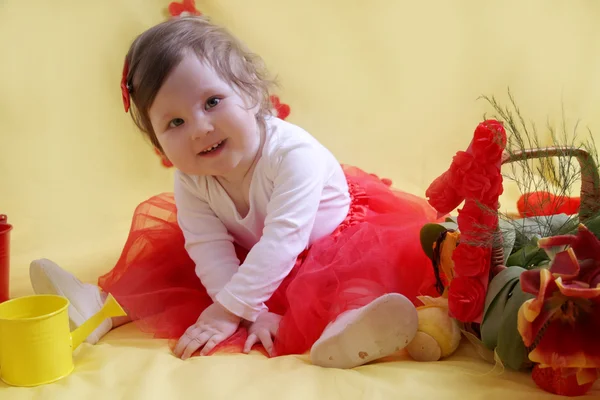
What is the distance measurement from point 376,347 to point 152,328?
40 centimetres

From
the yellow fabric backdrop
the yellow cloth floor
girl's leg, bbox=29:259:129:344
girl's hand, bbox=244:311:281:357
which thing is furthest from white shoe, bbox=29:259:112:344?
the yellow fabric backdrop

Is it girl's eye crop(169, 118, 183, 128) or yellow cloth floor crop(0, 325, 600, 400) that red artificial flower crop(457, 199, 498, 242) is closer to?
yellow cloth floor crop(0, 325, 600, 400)

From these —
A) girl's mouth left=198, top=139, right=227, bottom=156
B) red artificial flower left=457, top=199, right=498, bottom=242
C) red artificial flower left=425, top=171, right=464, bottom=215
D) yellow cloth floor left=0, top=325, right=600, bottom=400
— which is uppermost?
girl's mouth left=198, top=139, right=227, bottom=156

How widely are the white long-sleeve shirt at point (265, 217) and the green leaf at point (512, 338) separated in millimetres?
377

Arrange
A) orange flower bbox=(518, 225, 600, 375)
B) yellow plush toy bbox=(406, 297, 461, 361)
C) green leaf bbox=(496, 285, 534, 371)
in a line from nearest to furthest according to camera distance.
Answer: orange flower bbox=(518, 225, 600, 375) < green leaf bbox=(496, 285, 534, 371) < yellow plush toy bbox=(406, 297, 461, 361)

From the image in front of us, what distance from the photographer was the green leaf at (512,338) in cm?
76

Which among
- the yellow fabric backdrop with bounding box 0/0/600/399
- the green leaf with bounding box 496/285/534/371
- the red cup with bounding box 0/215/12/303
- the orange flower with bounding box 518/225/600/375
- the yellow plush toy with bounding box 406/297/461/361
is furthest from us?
the yellow fabric backdrop with bounding box 0/0/600/399

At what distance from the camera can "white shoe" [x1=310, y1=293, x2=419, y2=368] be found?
0.82m

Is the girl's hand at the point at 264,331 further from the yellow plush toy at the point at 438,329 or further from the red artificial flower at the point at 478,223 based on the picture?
the red artificial flower at the point at 478,223

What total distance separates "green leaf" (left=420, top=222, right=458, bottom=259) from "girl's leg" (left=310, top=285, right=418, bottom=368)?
0.17 metres

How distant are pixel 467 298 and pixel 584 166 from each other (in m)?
0.22

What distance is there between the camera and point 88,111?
177 centimetres

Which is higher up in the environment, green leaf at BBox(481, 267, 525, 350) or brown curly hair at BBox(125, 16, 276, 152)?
brown curly hair at BBox(125, 16, 276, 152)

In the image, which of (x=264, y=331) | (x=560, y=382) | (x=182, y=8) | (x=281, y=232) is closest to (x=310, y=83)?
(x=182, y=8)
